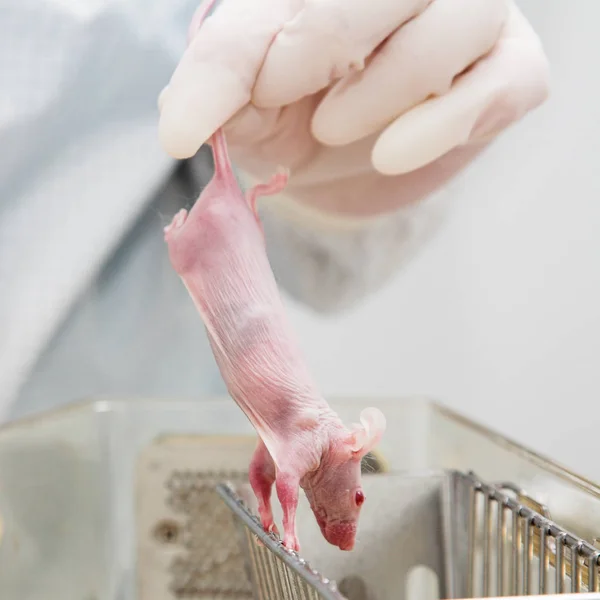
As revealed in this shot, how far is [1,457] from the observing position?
15.3 inches

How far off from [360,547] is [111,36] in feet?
A: 1.02

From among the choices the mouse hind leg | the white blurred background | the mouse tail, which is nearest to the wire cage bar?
the mouse hind leg

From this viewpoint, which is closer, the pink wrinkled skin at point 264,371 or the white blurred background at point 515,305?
the pink wrinkled skin at point 264,371

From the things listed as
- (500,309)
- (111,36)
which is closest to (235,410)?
(111,36)

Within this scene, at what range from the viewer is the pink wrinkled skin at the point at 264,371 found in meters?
0.23

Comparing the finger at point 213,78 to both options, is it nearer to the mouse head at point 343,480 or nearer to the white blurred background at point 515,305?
the mouse head at point 343,480

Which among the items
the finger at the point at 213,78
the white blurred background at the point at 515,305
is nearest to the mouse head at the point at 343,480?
the finger at the point at 213,78

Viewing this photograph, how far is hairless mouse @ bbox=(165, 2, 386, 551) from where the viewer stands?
23 centimetres

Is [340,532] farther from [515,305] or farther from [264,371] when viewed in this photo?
[515,305]

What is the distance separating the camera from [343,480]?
0.77ft

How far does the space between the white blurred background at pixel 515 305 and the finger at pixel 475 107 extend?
1.26 feet

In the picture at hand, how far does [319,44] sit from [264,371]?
13cm

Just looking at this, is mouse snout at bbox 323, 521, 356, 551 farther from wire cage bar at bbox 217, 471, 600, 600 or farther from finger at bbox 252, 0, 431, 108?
finger at bbox 252, 0, 431, 108

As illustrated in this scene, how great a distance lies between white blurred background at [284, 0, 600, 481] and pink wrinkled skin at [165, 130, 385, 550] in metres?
0.44
